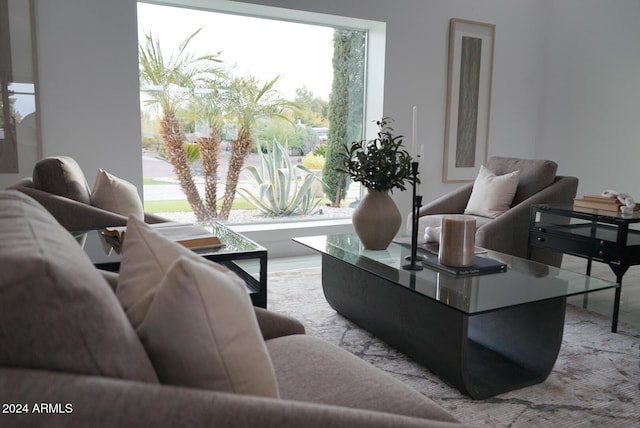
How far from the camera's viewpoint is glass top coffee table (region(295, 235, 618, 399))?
1.88 meters

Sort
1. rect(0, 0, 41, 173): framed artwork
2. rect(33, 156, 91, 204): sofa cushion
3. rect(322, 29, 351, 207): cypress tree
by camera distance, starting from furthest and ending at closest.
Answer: rect(322, 29, 351, 207): cypress tree < rect(0, 0, 41, 173): framed artwork < rect(33, 156, 91, 204): sofa cushion

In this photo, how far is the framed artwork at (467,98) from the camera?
199 inches

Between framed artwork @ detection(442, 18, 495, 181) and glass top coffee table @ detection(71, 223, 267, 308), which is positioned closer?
glass top coffee table @ detection(71, 223, 267, 308)

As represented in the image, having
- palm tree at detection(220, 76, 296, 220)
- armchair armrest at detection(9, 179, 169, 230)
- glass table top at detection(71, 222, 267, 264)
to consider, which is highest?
palm tree at detection(220, 76, 296, 220)

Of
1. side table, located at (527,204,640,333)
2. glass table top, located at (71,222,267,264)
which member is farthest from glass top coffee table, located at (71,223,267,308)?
side table, located at (527,204,640,333)

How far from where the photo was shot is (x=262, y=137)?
4.58m

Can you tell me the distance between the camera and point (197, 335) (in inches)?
30.7

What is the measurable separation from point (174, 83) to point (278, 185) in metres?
1.27

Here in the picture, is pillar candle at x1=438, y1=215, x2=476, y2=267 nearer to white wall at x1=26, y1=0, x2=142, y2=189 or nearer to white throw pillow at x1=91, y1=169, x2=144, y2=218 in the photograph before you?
white throw pillow at x1=91, y1=169, x2=144, y2=218

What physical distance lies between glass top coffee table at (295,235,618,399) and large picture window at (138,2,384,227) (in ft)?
7.27

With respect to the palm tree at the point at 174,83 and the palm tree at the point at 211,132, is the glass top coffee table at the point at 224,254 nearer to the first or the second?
the palm tree at the point at 174,83

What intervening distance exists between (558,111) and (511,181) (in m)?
2.37

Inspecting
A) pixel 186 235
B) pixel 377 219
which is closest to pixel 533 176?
pixel 377 219

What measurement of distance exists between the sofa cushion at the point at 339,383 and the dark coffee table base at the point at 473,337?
2.39 ft
